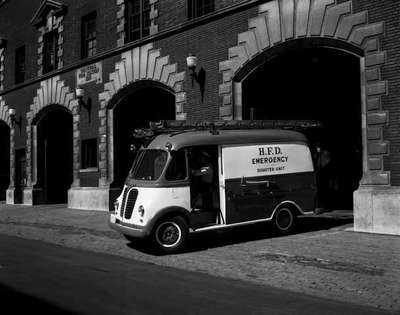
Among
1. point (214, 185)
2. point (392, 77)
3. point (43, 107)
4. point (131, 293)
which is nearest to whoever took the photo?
point (131, 293)

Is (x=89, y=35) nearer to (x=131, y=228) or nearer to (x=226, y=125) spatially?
(x=226, y=125)

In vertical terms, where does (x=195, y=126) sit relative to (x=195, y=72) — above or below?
below

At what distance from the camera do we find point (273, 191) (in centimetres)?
1181

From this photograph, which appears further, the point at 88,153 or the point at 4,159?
the point at 4,159

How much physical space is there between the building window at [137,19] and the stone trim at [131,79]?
32.9 inches

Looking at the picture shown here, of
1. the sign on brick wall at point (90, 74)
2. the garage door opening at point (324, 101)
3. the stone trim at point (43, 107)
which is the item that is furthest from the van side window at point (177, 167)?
the stone trim at point (43, 107)

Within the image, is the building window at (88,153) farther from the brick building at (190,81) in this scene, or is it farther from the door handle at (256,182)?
the door handle at (256,182)

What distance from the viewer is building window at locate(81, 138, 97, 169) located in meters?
22.6

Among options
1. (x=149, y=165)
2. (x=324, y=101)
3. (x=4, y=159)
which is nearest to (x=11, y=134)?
(x=4, y=159)

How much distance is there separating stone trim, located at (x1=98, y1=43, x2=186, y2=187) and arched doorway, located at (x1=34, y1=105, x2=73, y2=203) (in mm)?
5494

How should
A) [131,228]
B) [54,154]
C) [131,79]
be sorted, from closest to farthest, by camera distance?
[131,228]
[131,79]
[54,154]

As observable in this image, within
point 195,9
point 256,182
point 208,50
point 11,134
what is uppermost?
point 195,9

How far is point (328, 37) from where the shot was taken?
13.4 meters

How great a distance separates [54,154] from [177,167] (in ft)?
57.9
